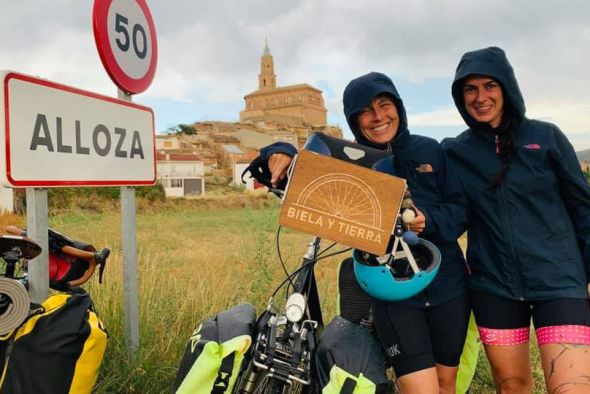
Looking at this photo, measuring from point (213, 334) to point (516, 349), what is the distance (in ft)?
5.01

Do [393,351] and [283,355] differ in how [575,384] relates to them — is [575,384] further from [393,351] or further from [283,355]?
[283,355]

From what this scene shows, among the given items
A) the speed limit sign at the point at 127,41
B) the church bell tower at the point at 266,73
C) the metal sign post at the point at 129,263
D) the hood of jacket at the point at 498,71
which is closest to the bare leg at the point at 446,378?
the hood of jacket at the point at 498,71

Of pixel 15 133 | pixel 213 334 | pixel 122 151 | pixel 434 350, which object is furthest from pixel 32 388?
pixel 434 350

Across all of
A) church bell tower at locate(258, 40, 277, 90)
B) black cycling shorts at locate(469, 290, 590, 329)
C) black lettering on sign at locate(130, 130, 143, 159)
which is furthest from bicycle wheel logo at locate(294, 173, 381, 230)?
church bell tower at locate(258, 40, 277, 90)

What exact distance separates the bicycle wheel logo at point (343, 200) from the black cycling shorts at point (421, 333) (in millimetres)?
692

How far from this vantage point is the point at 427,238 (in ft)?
7.45

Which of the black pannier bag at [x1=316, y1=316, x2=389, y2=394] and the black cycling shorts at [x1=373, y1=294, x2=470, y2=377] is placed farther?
the black cycling shorts at [x1=373, y1=294, x2=470, y2=377]

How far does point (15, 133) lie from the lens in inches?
71.3

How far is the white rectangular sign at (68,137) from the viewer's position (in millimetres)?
1808

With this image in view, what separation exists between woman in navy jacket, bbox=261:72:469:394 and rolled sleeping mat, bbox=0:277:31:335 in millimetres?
1120

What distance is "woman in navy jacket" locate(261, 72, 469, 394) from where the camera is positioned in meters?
2.17

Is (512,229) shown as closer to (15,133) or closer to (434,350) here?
(434,350)

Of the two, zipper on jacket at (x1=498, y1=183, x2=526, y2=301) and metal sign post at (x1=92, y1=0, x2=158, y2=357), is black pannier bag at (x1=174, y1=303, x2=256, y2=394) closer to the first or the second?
metal sign post at (x1=92, y1=0, x2=158, y2=357)

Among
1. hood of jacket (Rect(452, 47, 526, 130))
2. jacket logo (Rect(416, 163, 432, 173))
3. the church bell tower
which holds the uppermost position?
the church bell tower
